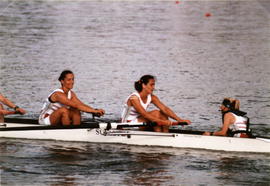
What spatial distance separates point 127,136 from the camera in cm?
1493

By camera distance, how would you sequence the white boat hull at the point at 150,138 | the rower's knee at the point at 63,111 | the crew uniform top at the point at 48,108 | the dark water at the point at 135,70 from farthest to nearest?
the crew uniform top at the point at 48,108 < the rower's knee at the point at 63,111 < the white boat hull at the point at 150,138 < the dark water at the point at 135,70

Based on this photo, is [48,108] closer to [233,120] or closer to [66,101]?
[66,101]

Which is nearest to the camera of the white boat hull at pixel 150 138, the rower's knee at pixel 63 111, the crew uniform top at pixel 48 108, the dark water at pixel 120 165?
the dark water at pixel 120 165

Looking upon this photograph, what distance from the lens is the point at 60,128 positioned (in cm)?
1490

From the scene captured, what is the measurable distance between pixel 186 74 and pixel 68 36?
7.95 metres

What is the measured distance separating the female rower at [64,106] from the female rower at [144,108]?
711mm

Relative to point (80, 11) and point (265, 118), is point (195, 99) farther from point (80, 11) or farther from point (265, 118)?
point (80, 11)

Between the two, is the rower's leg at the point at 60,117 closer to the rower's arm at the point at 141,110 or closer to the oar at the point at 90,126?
the oar at the point at 90,126

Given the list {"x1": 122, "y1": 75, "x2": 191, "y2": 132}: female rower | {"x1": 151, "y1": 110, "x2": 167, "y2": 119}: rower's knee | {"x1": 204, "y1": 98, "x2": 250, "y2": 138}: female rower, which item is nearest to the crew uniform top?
{"x1": 122, "y1": 75, "x2": 191, "y2": 132}: female rower

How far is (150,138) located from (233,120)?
4.91 ft

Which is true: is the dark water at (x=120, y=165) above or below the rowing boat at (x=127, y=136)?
below

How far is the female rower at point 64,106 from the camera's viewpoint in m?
14.9

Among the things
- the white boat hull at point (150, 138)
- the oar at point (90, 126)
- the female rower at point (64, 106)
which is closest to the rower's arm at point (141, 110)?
the oar at point (90, 126)

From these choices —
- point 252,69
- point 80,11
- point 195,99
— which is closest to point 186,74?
point 252,69
